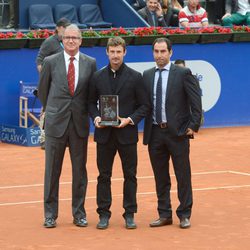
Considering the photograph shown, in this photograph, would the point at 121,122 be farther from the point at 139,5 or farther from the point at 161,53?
the point at 139,5

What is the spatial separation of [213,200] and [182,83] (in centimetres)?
232

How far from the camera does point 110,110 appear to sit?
11.1 m

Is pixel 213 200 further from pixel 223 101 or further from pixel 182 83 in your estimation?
pixel 223 101

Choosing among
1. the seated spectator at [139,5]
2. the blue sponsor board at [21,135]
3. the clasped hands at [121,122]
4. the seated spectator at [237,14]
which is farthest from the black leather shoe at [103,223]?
the seated spectator at [139,5]

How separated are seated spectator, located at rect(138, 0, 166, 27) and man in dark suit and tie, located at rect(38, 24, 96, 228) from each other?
36.1ft

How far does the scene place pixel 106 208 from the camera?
11406 mm

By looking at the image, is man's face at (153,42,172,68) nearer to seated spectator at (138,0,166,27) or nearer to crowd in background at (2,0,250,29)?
crowd in background at (2,0,250,29)

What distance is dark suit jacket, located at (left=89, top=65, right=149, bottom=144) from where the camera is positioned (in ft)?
36.7

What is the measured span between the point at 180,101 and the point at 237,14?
12905 millimetres

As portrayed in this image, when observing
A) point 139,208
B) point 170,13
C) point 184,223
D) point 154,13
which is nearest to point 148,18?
point 154,13

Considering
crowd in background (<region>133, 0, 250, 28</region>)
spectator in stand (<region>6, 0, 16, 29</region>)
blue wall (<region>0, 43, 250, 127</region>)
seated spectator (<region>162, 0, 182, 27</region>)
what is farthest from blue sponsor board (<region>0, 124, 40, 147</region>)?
seated spectator (<region>162, 0, 182, 27</region>)

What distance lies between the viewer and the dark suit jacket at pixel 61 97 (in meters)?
11.4

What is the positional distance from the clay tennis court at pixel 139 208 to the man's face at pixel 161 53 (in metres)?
1.86

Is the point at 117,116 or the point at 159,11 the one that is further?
the point at 159,11
